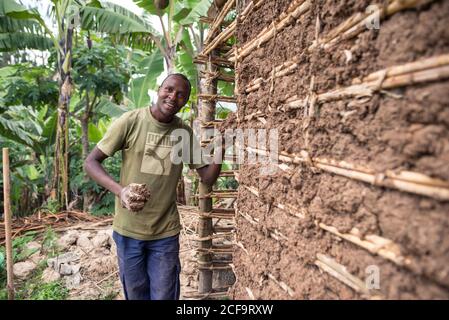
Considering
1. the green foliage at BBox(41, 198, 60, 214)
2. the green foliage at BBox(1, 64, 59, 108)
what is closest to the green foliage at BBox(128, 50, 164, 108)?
the green foliage at BBox(1, 64, 59, 108)

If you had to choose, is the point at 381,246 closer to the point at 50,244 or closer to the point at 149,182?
the point at 149,182

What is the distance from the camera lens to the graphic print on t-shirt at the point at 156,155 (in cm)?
223

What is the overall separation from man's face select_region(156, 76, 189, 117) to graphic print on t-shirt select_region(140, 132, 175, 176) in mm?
190

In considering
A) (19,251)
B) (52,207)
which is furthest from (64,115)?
(19,251)

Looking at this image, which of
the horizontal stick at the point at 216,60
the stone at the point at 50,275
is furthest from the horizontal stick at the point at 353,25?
the stone at the point at 50,275

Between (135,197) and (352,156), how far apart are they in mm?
1312

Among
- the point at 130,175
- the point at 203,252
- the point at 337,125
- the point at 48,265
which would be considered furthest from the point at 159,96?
the point at 48,265

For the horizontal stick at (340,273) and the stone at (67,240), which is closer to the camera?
the horizontal stick at (340,273)

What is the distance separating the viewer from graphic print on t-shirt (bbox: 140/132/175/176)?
7.31 ft

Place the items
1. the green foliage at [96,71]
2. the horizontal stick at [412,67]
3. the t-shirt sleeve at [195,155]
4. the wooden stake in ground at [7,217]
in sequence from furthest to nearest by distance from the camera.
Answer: the green foliage at [96,71], the wooden stake in ground at [7,217], the t-shirt sleeve at [195,155], the horizontal stick at [412,67]

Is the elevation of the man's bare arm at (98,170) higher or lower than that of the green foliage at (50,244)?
higher

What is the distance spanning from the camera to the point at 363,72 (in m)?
A: 1.07

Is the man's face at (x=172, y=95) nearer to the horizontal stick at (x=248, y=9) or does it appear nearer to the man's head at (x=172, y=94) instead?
A: the man's head at (x=172, y=94)

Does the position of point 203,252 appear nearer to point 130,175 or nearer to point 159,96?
point 130,175
